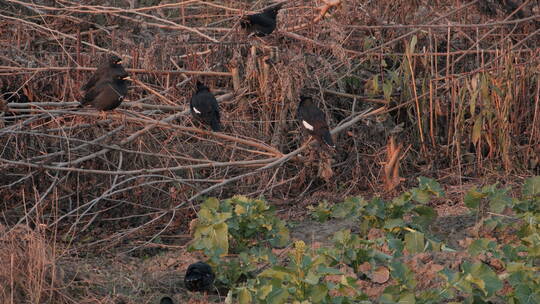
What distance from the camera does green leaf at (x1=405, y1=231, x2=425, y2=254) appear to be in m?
5.35

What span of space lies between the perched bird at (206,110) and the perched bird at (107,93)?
61 centimetres

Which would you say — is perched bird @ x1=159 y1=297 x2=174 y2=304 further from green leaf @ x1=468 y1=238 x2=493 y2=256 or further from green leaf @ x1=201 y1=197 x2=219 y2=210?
green leaf @ x1=468 y1=238 x2=493 y2=256

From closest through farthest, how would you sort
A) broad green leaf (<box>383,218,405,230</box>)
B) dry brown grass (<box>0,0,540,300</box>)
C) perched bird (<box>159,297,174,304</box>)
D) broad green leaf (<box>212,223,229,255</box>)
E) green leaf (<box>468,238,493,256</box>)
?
1. perched bird (<box>159,297,174,304</box>)
2. green leaf (<box>468,238,493,256</box>)
3. broad green leaf (<box>212,223,229,255</box>)
4. broad green leaf (<box>383,218,405,230</box>)
5. dry brown grass (<box>0,0,540,300</box>)

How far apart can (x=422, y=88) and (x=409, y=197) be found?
219 cm

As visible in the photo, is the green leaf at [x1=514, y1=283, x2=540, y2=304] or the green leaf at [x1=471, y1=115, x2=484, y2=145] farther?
the green leaf at [x1=471, y1=115, x2=484, y2=145]

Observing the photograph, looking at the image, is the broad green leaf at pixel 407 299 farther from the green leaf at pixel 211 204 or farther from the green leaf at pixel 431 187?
the green leaf at pixel 211 204

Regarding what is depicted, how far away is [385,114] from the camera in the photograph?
7941 mm

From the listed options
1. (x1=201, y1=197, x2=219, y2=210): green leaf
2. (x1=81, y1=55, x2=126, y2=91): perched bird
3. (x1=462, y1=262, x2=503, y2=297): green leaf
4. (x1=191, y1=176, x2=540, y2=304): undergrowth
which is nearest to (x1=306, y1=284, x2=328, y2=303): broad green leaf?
(x1=191, y1=176, x2=540, y2=304): undergrowth

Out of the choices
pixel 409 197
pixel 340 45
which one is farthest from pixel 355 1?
pixel 409 197

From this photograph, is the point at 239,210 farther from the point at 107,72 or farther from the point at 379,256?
the point at 107,72

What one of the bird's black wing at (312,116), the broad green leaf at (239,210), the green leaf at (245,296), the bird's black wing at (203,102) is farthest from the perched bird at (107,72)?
the green leaf at (245,296)

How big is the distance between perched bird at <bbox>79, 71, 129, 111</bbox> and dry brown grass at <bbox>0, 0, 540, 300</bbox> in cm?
13

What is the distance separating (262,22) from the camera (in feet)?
26.5

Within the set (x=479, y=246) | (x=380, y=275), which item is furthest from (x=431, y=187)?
(x=380, y=275)
